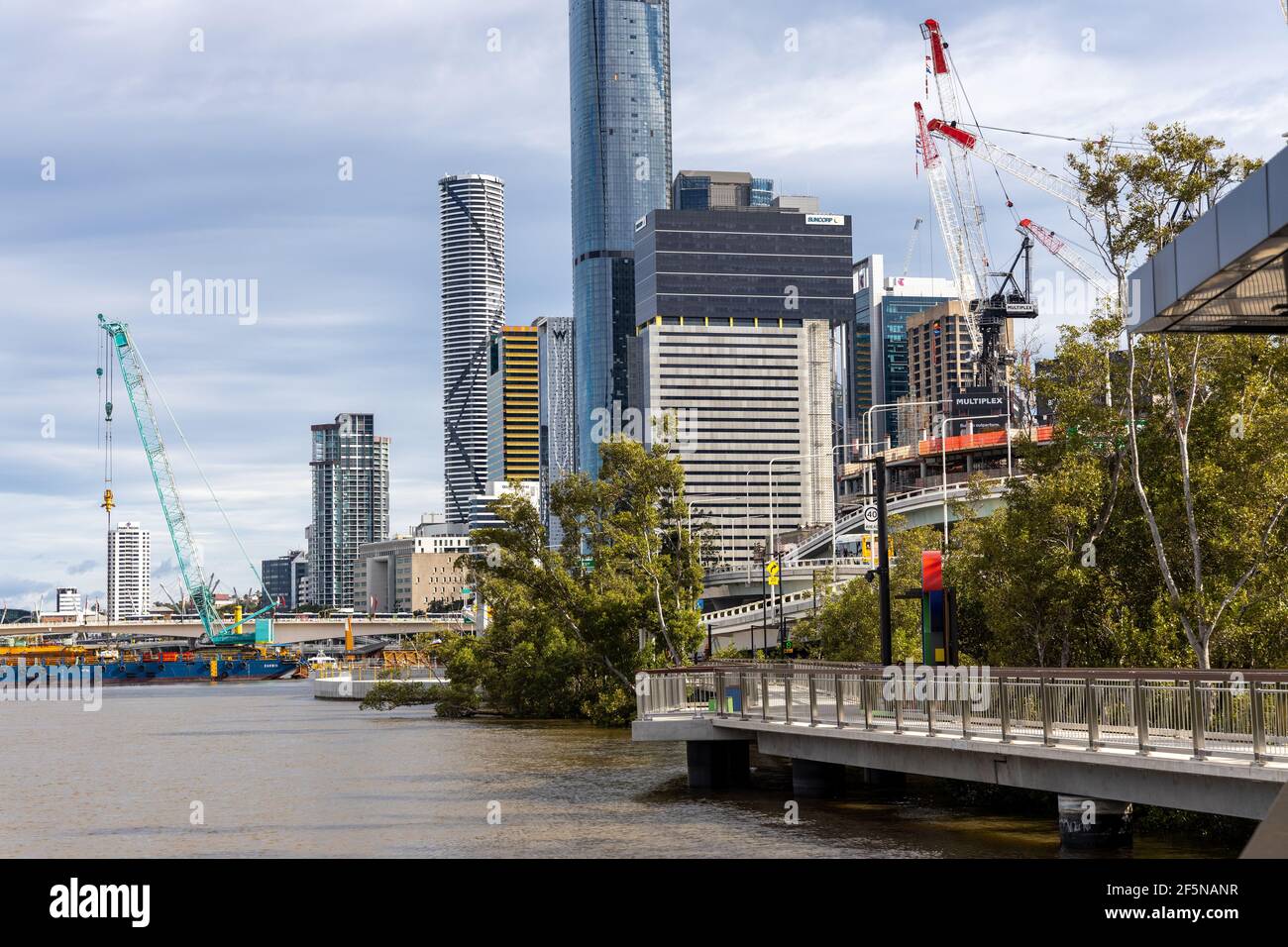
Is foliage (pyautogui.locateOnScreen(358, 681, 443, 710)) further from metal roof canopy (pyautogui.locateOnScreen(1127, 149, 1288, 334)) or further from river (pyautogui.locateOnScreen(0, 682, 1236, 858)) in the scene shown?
metal roof canopy (pyautogui.locateOnScreen(1127, 149, 1288, 334))

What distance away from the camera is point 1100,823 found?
1016 inches

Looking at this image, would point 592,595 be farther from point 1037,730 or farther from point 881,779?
point 1037,730

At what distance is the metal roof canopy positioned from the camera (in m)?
17.2

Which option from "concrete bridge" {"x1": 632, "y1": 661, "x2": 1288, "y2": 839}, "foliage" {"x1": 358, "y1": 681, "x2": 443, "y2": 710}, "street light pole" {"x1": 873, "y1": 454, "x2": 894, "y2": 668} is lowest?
"foliage" {"x1": 358, "y1": 681, "x2": 443, "y2": 710}

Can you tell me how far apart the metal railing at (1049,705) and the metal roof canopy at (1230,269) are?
17.6 ft

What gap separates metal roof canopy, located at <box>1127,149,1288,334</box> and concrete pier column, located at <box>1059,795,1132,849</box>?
8.38 meters

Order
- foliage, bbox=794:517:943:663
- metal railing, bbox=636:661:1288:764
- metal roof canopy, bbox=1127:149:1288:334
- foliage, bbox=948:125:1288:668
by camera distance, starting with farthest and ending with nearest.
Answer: foliage, bbox=794:517:943:663 → foliage, bbox=948:125:1288:668 → metal railing, bbox=636:661:1288:764 → metal roof canopy, bbox=1127:149:1288:334

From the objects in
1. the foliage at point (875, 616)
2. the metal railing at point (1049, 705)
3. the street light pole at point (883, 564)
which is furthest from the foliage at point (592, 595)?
the street light pole at point (883, 564)

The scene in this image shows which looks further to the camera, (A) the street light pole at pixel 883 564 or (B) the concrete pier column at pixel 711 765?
(B) the concrete pier column at pixel 711 765

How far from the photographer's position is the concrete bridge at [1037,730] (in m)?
22.2

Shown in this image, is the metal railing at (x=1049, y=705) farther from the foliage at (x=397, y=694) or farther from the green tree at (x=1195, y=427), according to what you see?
the foliage at (x=397, y=694)

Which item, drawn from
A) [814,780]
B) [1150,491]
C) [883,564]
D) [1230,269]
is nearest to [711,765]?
[814,780]

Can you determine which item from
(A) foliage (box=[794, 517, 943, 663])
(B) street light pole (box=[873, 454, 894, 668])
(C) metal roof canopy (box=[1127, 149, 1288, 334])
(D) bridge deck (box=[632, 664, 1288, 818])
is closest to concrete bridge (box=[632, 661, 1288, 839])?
(D) bridge deck (box=[632, 664, 1288, 818])
